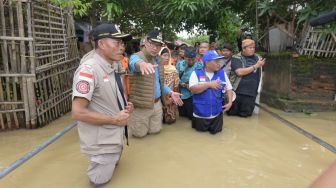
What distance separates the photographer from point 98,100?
3.30 metres

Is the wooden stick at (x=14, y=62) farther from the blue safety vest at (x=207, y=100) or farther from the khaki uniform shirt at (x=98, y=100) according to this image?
the blue safety vest at (x=207, y=100)

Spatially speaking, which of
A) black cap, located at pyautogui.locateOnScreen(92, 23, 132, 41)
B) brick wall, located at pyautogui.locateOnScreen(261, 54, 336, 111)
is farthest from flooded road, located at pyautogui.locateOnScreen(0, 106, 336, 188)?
black cap, located at pyautogui.locateOnScreen(92, 23, 132, 41)

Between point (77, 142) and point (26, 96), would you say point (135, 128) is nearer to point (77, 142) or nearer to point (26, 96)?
point (77, 142)

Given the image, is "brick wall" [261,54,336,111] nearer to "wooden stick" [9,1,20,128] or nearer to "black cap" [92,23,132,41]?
"black cap" [92,23,132,41]

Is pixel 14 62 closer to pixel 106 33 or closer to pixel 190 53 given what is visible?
pixel 106 33

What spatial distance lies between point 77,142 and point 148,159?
1.30 m

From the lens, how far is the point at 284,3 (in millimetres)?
7422

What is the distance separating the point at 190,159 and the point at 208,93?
1432 mm

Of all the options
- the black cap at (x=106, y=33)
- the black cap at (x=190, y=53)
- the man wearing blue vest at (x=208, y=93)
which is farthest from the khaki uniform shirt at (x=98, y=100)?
the black cap at (x=190, y=53)

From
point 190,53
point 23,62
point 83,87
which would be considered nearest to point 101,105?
point 83,87

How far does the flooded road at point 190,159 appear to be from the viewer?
3.69m

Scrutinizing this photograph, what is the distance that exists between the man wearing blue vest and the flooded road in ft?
0.69

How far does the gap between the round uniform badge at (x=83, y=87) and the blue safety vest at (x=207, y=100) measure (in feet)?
8.85

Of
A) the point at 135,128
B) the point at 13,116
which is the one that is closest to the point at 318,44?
the point at 135,128
